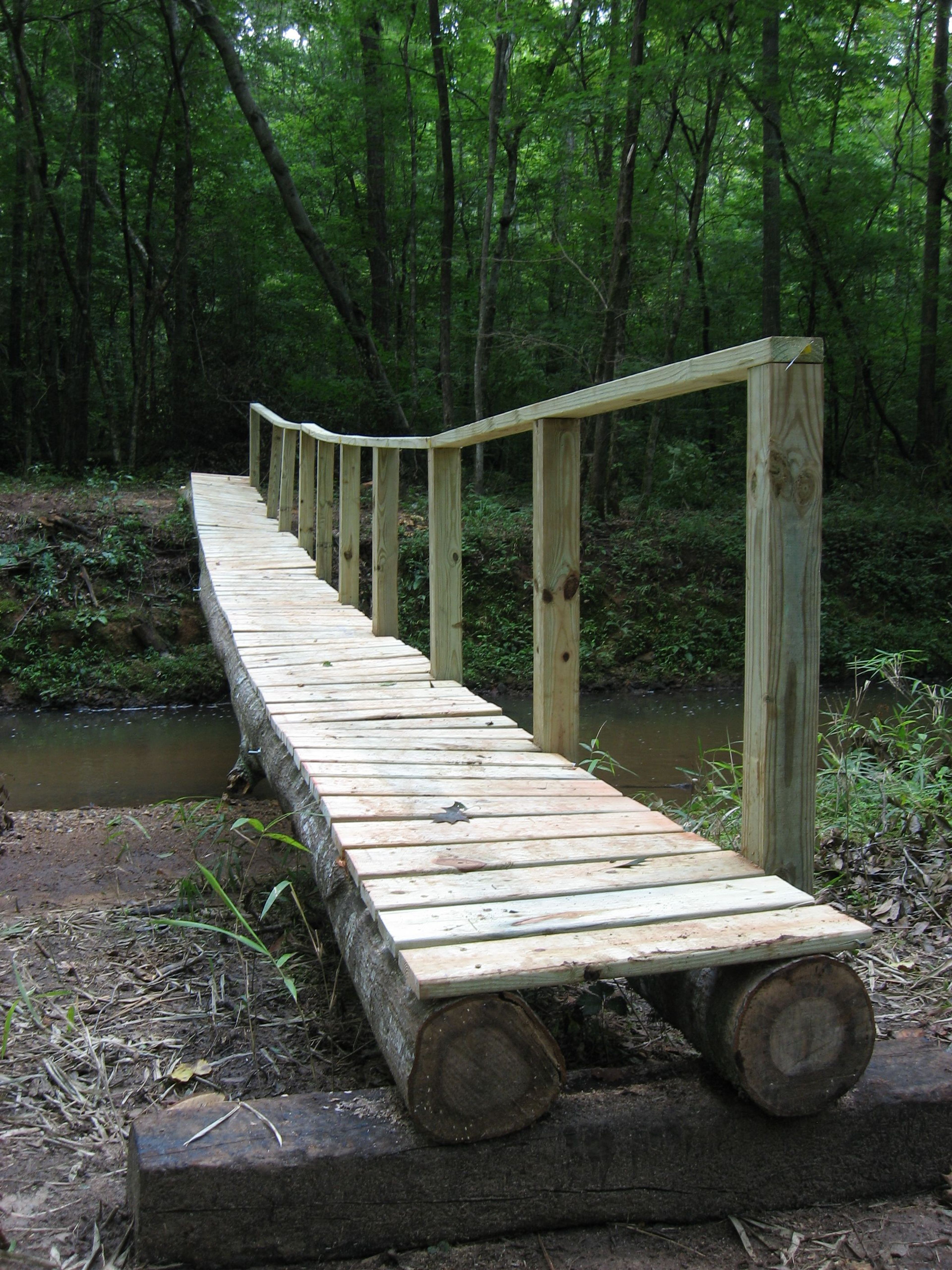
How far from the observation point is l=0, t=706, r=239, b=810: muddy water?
645 centimetres

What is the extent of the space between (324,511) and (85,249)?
32.7ft

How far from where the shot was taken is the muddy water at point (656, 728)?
21.7ft

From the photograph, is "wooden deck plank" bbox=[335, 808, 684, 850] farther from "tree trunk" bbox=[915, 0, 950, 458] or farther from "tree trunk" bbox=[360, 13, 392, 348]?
"tree trunk" bbox=[360, 13, 392, 348]

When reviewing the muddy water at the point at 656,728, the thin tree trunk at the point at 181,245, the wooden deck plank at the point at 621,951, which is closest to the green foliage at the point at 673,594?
the muddy water at the point at 656,728

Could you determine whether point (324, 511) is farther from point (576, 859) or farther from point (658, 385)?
point (576, 859)

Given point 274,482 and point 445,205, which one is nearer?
point 274,482

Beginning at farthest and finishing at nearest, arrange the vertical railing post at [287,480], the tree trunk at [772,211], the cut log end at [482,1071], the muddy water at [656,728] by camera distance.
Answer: the tree trunk at [772,211] < the vertical railing post at [287,480] < the muddy water at [656,728] < the cut log end at [482,1071]

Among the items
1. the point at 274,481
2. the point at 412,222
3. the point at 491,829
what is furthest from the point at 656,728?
the point at 412,222

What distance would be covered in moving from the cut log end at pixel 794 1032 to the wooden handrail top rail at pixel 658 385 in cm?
108

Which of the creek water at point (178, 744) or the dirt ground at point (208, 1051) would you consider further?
the creek water at point (178, 744)

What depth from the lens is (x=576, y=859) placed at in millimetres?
2189

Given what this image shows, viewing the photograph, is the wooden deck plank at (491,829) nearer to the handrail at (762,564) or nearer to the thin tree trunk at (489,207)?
the handrail at (762,564)

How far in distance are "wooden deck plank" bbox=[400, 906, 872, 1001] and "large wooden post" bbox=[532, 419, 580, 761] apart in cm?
126

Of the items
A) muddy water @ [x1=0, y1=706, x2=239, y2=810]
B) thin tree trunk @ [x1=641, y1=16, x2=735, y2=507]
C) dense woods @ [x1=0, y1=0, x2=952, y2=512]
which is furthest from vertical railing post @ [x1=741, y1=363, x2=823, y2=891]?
thin tree trunk @ [x1=641, y1=16, x2=735, y2=507]
